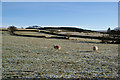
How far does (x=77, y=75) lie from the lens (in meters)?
6.72

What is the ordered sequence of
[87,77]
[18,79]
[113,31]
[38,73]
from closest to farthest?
1. [18,79]
2. [87,77]
3. [38,73]
4. [113,31]

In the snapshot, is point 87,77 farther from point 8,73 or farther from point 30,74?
point 8,73

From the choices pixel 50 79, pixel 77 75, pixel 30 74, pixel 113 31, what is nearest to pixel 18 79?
pixel 30 74

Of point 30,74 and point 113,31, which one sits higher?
point 113,31

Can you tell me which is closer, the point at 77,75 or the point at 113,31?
the point at 77,75

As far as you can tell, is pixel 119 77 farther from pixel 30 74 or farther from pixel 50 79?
pixel 30 74

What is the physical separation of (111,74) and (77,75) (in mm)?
1685

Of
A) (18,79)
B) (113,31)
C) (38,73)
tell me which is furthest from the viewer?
(113,31)

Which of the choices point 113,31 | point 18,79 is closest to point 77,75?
point 18,79

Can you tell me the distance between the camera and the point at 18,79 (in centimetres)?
599

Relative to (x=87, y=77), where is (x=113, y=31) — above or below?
above

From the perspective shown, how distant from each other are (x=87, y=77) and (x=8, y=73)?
364cm

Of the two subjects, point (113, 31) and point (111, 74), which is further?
point (113, 31)

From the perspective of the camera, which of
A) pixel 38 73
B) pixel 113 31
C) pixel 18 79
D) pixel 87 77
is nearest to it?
pixel 18 79
